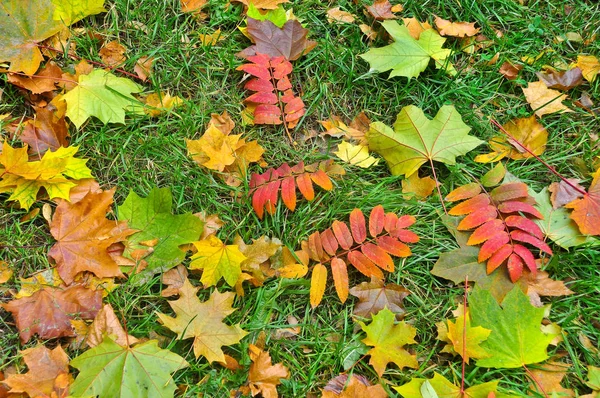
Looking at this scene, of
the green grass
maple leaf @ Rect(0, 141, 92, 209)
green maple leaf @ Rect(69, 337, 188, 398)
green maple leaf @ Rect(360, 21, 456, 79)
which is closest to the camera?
green maple leaf @ Rect(69, 337, 188, 398)

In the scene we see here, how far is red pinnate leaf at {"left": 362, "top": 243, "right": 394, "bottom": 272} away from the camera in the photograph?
85.6 inches

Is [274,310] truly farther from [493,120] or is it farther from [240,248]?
[493,120]

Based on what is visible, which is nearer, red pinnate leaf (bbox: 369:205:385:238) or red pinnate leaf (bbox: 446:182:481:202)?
red pinnate leaf (bbox: 369:205:385:238)

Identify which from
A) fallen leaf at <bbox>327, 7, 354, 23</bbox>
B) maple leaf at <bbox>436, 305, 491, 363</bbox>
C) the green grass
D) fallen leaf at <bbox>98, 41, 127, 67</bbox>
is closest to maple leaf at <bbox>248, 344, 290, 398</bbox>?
the green grass

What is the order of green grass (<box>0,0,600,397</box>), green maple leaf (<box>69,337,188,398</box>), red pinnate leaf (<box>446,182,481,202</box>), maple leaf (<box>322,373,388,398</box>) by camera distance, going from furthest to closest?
red pinnate leaf (<box>446,182,481,202</box>)
green grass (<box>0,0,600,397</box>)
maple leaf (<box>322,373,388,398</box>)
green maple leaf (<box>69,337,188,398</box>)

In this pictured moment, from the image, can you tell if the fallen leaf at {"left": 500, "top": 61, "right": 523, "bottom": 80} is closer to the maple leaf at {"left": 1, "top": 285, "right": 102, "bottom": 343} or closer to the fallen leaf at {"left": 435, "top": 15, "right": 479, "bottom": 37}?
the fallen leaf at {"left": 435, "top": 15, "right": 479, "bottom": 37}

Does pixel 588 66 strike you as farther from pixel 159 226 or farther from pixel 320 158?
pixel 159 226

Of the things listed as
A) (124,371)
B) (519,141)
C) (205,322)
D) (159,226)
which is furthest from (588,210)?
(124,371)

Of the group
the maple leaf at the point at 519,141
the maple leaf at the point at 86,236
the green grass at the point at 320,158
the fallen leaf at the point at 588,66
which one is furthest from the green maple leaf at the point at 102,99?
the fallen leaf at the point at 588,66

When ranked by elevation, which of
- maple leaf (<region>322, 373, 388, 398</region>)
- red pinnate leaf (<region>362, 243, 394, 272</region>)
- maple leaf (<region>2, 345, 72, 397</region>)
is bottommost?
maple leaf (<region>322, 373, 388, 398</region>)

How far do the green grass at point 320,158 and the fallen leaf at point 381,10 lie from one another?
0.22ft

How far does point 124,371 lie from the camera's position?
1.91 m

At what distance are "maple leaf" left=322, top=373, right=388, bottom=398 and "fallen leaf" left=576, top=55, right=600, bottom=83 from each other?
1896 mm

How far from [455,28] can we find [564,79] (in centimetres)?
61
